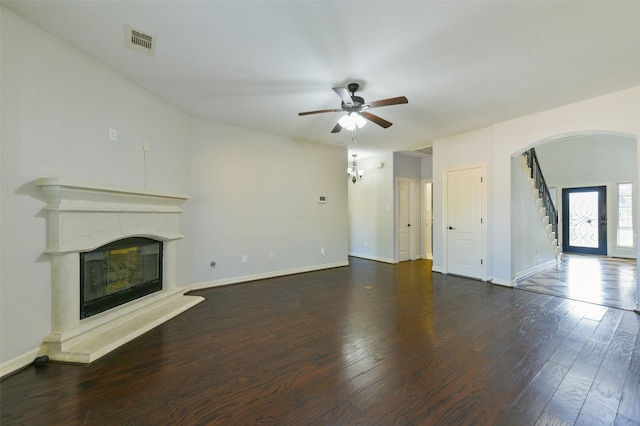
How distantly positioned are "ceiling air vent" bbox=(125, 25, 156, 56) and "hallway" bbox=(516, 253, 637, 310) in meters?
5.93

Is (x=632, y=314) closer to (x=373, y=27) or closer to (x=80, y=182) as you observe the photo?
(x=373, y=27)

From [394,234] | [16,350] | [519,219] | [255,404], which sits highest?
[519,219]

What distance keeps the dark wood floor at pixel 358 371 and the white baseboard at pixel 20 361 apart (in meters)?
0.08

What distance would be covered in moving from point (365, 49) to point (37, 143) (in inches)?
118

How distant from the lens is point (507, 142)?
174 inches

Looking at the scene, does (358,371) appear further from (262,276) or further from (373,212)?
(373,212)

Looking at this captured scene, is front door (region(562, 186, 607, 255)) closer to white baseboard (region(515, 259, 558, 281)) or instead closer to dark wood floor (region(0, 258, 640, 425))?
white baseboard (region(515, 259, 558, 281))

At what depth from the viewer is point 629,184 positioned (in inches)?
264

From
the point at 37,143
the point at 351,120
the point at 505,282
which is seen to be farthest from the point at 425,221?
the point at 37,143

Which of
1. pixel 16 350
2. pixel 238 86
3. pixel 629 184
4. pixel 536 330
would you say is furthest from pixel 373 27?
pixel 629 184

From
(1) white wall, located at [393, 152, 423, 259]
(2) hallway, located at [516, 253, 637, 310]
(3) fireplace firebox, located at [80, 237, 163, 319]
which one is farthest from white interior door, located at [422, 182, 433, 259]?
(3) fireplace firebox, located at [80, 237, 163, 319]

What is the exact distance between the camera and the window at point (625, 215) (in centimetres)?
673

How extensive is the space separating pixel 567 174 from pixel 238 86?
946 centimetres

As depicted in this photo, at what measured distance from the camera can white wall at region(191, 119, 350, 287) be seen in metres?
4.41
